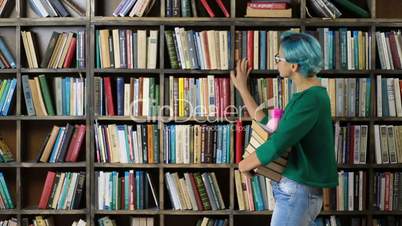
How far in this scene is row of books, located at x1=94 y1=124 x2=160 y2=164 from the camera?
11.0ft

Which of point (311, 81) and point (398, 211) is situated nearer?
point (311, 81)

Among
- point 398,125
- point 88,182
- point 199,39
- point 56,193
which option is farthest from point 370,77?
point 56,193

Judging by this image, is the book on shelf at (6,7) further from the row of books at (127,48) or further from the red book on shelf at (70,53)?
the row of books at (127,48)

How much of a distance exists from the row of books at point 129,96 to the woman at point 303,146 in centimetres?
124

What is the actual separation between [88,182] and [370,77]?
6.31ft

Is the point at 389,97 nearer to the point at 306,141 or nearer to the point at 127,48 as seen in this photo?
the point at 306,141

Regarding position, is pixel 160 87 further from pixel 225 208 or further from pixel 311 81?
pixel 311 81

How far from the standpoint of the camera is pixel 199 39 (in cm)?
333

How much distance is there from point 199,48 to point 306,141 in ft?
4.32

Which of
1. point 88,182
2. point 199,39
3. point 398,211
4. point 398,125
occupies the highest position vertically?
point 199,39

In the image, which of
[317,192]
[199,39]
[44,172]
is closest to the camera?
[317,192]

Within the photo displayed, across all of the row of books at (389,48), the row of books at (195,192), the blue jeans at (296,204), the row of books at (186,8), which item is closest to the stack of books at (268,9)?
the row of books at (186,8)

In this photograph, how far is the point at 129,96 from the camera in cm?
336

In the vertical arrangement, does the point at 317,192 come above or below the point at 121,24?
below
